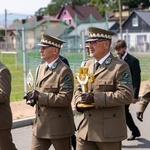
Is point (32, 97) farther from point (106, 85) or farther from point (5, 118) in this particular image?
point (106, 85)

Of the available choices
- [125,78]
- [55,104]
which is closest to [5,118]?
[55,104]

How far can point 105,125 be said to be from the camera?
13.5 ft

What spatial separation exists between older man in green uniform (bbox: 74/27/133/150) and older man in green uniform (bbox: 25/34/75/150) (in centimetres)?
35

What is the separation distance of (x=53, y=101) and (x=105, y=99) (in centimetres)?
72

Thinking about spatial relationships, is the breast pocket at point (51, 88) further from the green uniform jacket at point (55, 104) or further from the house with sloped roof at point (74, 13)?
the house with sloped roof at point (74, 13)

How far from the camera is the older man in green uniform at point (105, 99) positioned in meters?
4.04

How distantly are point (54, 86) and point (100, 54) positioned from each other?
2.36 ft

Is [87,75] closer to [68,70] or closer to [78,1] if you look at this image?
[68,70]

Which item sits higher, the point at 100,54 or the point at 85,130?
the point at 100,54

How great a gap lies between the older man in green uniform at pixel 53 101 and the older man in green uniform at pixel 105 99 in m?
0.35

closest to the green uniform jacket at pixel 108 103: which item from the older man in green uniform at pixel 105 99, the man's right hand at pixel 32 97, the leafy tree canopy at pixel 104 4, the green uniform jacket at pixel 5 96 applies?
the older man in green uniform at pixel 105 99

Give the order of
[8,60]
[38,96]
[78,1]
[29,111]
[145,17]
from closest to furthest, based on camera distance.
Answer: [38,96], [29,111], [8,60], [145,17], [78,1]

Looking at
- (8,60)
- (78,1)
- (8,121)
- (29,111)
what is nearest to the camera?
(8,121)

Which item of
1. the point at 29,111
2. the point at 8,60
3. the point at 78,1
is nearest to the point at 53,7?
the point at 78,1
